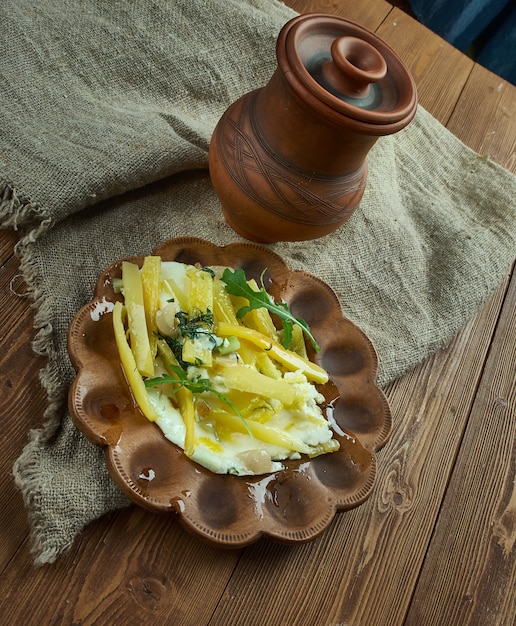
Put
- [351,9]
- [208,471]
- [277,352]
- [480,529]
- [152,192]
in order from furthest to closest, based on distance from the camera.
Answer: [351,9] < [152,192] < [480,529] < [277,352] < [208,471]

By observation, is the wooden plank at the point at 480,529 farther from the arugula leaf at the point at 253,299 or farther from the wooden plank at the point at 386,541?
the arugula leaf at the point at 253,299

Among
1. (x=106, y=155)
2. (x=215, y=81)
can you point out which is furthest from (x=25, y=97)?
(x=215, y=81)

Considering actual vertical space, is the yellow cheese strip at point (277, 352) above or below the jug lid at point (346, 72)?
below

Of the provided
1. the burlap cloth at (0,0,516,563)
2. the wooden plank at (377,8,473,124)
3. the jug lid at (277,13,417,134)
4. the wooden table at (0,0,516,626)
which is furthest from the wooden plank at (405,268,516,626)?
the wooden plank at (377,8,473,124)

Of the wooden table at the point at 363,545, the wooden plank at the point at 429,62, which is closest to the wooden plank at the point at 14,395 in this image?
the wooden table at the point at 363,545

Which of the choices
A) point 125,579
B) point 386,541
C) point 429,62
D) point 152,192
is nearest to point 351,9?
point 429,62

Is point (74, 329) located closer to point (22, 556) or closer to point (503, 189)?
point (22, 556)

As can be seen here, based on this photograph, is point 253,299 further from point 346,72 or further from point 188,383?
point 346,72
